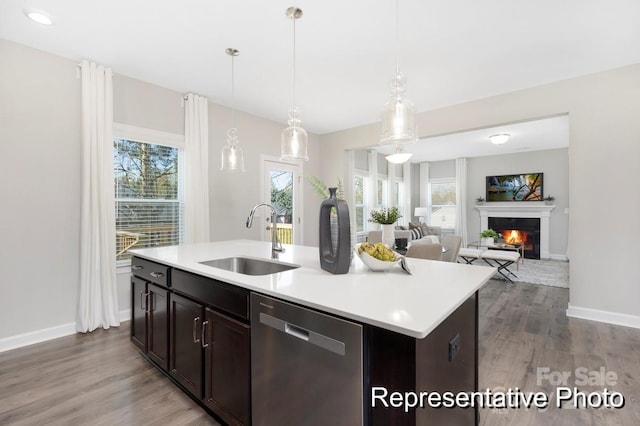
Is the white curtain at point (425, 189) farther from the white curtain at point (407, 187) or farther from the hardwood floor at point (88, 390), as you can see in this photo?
the hardwood floor at point (88, 390)

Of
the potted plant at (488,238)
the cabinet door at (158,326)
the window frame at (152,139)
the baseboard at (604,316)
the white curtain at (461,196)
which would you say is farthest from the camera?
the white curtain at (461,196)

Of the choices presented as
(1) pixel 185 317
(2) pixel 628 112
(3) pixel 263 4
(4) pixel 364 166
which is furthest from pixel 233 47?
(4) pixel 364 166

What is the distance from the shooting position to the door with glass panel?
5.04 m

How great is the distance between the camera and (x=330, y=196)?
167 centimetres

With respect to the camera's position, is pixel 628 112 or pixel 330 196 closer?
pixel 330 196

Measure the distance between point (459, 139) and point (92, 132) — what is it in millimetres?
6450

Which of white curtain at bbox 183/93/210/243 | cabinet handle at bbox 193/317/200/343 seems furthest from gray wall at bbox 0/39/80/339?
cabinet handle at bbox 193/317/200/343

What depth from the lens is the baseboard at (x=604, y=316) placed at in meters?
3.17

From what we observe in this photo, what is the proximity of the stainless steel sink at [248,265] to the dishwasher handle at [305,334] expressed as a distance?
0.72 metres

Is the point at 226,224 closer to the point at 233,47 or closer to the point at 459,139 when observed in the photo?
the point at 233,47

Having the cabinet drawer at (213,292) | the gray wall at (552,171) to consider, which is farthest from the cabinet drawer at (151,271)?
the gray wall at (552,171)

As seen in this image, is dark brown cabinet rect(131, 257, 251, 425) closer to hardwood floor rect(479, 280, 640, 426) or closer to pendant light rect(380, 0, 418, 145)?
pendant light rect(380, 0, 418, 145)

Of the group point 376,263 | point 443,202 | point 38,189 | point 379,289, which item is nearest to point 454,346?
point 379,289

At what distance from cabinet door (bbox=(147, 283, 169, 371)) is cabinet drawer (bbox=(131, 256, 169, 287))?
5 cm
